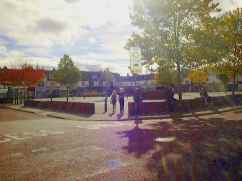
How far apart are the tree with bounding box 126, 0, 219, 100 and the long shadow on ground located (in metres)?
11.3

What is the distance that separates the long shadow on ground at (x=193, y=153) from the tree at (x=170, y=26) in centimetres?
1131

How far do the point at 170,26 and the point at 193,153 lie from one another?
53.1ft

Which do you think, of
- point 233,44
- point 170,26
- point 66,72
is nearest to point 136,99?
point 170,26

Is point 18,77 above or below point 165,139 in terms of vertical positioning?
above

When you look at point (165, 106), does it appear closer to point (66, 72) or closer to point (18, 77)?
point (66, 72)

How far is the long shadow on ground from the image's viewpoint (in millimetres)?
5508

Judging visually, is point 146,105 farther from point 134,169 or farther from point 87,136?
point 134,169

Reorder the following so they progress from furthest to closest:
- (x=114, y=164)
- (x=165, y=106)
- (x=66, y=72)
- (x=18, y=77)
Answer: (x=66, y=72) → (x=18, y=77) → (x=165, y=106) → (x=114, y=164)

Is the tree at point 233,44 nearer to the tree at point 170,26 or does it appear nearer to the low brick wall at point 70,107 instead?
the tree at point 170,26

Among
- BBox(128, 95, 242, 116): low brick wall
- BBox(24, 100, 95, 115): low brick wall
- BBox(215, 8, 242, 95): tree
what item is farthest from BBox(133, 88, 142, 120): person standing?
BBox(215, 8, 242, 95): tree

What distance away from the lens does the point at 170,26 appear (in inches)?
843

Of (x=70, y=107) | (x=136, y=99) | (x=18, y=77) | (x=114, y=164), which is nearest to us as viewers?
(x=114, y=164)

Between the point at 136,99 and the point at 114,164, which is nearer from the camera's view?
the point at 114,164

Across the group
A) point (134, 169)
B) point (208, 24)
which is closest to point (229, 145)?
point (134, 169)
